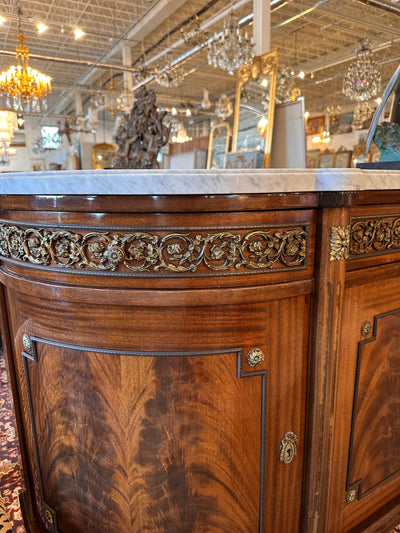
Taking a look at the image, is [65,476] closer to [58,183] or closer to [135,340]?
[135,340]

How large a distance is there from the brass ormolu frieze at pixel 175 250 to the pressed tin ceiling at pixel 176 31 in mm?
5116

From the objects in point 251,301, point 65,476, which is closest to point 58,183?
point 251,301

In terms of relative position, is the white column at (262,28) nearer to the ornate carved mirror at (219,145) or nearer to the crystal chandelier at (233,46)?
the crystal chandelier at (233,46)

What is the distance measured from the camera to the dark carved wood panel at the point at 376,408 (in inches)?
41.4

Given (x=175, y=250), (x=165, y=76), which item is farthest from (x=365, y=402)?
(x=165, y=76)

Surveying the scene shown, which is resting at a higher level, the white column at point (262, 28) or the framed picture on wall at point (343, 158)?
the white column at point (262, 28)

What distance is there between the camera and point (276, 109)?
9.66 feet

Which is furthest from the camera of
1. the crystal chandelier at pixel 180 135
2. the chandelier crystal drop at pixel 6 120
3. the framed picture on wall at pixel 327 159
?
the framed picture on wall at pixel 327 159

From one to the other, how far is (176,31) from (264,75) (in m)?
4.45

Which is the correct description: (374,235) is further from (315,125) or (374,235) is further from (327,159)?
(315,125)

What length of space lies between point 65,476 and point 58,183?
0.80m

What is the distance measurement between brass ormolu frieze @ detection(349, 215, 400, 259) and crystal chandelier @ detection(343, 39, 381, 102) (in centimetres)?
443

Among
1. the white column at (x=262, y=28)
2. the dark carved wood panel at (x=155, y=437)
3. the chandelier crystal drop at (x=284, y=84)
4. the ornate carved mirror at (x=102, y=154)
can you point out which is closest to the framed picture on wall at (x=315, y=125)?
the ornate carved mirror at (x=102, y=154)

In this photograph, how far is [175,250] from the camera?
762 mm
